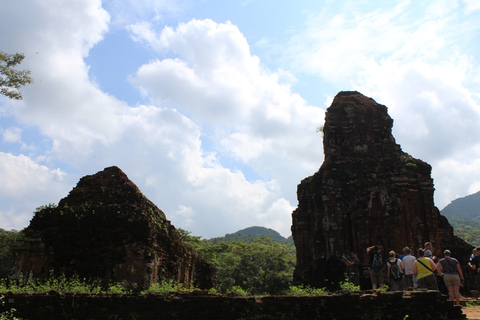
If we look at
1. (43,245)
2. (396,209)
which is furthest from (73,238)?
(396,209)

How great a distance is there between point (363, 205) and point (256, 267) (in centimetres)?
1954

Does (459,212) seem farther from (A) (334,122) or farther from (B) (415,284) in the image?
(B) (415,284)

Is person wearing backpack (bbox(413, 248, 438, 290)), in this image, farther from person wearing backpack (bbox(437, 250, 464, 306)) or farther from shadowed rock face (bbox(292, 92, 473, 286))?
shadowed rock face (bbox(292, 92, 473, 286))

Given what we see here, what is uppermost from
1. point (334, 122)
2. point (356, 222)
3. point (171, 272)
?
point (334, 122)

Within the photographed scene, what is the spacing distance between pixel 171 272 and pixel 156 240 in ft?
5.53

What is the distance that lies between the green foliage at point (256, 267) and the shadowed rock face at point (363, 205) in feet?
45.8

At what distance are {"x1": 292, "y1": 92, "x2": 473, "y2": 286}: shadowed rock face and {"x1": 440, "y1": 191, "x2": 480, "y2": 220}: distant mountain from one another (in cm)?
15116

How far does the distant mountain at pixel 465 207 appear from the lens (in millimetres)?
152750

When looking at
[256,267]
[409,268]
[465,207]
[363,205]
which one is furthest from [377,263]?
[465,207]

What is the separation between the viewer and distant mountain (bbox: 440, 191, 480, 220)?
15275cm

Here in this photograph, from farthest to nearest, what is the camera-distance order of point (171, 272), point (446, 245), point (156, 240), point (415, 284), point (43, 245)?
point (446, 245) < point (171, 272) < point (156, 240) < point (43, 245) < point (415, 284)

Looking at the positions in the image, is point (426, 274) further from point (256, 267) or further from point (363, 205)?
point (256, 267)

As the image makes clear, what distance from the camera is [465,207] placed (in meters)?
161

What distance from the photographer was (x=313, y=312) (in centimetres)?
707
